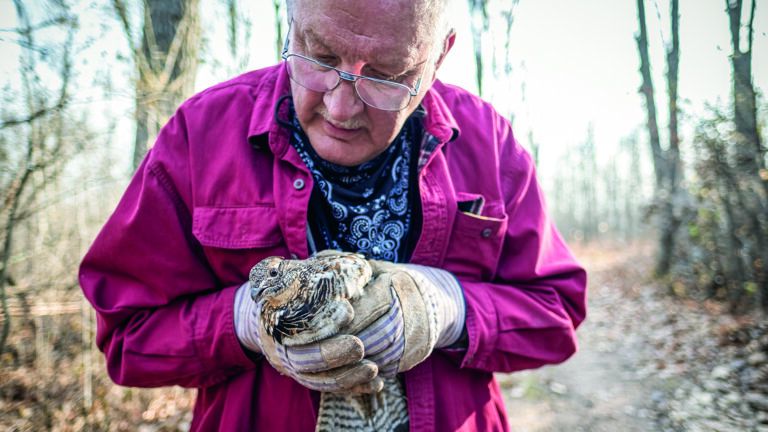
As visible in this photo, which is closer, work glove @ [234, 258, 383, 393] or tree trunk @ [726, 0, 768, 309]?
work glove @ [234, 258, 383, 393]

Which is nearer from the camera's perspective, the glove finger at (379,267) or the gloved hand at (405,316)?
the gloved hand at (405,316)

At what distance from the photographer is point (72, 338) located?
160 inches

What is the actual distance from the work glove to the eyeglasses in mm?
694

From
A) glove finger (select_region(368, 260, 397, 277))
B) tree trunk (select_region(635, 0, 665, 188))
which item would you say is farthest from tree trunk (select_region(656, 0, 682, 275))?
glove finger (select_region(368, 260, 397, 277))

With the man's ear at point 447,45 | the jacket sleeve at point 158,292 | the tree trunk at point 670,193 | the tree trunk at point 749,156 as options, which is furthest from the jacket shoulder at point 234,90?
the tree trunk at point 670,193

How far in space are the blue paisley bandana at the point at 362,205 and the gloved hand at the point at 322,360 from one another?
355mm

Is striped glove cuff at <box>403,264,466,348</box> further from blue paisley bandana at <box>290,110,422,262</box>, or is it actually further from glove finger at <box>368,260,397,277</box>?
blue paisley bandana at <box>290,110,422,262</box>

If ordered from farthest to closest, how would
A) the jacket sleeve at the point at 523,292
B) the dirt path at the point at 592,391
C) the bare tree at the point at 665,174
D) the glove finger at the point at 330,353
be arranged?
the bare tree at the point at 665,174 → the dirt path at the point at 592,391 → the jacket sleeve at the point at 523,292 → the glove finger at the point at 330,353

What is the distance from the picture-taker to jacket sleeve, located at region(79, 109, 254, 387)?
4.69ft

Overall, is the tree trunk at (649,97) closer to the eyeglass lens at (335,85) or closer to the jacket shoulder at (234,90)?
the eyeglass lens at (335,85)

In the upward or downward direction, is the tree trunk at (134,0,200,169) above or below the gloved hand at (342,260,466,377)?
above

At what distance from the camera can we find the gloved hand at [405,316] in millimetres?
1293

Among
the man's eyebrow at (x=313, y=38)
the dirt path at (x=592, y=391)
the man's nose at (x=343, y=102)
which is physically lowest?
the dirt path at (x=592, y=391)

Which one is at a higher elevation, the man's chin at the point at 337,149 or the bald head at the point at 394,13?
the bald head at the point at 394,13
